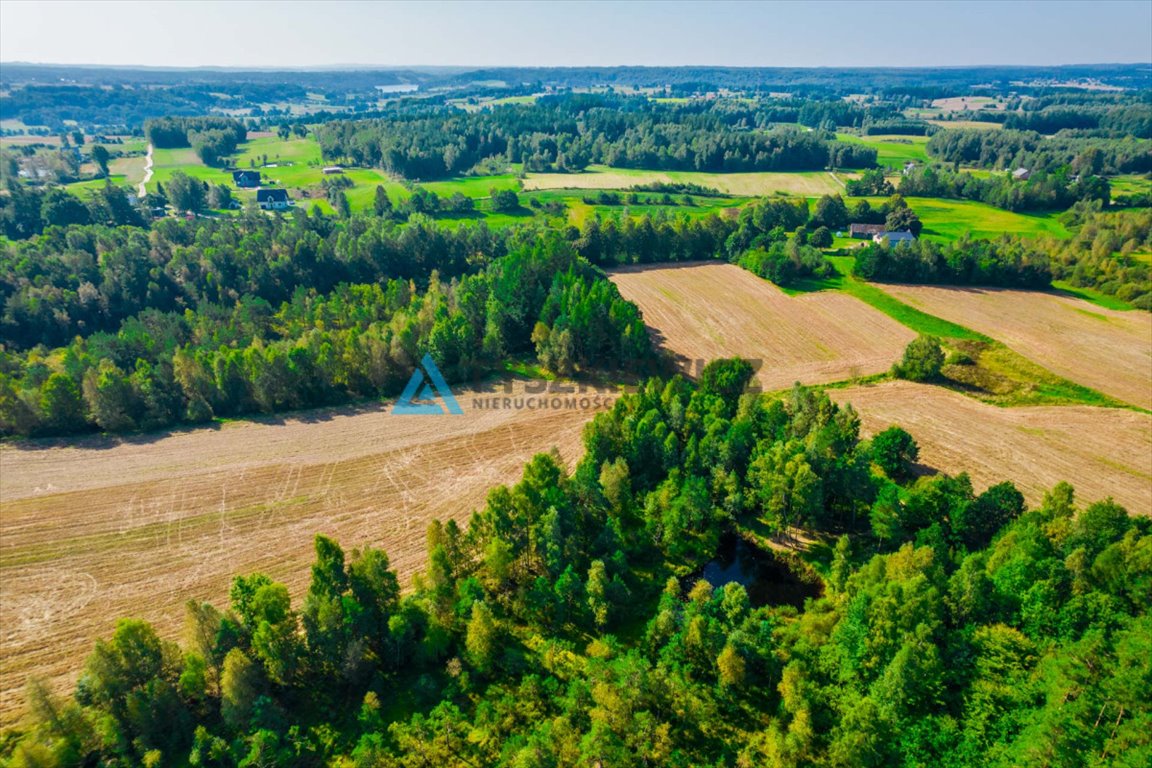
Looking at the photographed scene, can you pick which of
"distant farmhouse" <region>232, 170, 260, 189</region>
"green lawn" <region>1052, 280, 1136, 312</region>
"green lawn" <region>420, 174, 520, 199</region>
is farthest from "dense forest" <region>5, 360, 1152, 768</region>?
"distant farmhouse" <region>232, 170, 260, 189</region>

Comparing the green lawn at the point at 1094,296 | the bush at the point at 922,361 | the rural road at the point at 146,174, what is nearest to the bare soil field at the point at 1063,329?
the green lawn at the point at 1094,296

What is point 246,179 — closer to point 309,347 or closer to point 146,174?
point 146,174

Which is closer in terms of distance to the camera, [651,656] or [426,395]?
[651,656]

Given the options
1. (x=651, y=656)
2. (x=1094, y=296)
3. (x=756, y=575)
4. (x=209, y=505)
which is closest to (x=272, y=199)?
(x=209, y=505)

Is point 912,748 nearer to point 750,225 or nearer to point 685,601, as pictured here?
point 685,601

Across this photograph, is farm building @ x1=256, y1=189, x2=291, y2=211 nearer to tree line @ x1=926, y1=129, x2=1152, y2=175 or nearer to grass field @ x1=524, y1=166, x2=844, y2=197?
grass field @ x1=524, y1=166, x2=844, y2=197

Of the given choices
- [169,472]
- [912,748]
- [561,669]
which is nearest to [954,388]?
[912,748]
